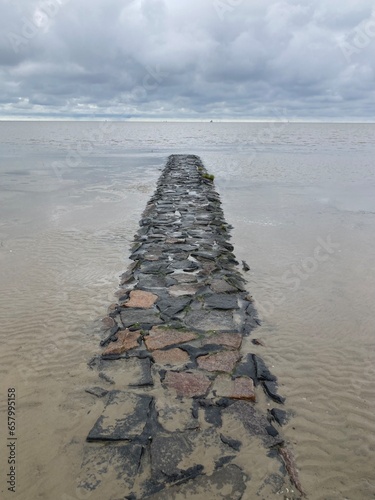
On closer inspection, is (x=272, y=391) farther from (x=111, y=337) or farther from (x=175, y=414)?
(x=111, y=337)

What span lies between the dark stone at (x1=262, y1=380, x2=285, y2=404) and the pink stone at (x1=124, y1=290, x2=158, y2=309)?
2343mm

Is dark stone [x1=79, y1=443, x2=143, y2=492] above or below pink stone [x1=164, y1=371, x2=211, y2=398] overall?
above

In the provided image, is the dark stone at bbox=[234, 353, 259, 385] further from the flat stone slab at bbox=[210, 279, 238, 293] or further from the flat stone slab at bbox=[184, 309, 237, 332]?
the flat stone slab at bbox=[210, 279, 238, 293]

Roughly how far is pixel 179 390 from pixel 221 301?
2.38 m

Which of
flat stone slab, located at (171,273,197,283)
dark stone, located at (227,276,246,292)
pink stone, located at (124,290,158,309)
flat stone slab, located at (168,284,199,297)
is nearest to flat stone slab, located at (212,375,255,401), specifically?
pink stone, located at (124,290,158,309)

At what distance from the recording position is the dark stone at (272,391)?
13.7ft

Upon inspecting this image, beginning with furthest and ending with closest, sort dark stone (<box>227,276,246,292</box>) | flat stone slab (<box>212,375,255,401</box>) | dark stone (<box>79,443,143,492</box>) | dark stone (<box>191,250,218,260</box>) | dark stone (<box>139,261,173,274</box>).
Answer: dark stone (<box>191,250,218,260</box>)
dark stone (<box>139,261,173,274</box>)
dark stone (<box>227,276,246,292</box>)
flat stone slab (<box>212,375,255,401</box>)
dark stone (<box>79,443,143,492</box>)

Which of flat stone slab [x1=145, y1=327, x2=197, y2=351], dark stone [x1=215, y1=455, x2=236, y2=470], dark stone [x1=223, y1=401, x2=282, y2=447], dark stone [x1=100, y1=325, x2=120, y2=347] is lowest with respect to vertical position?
dark stone [x1=100, y1=325, x2=120, y2=347]

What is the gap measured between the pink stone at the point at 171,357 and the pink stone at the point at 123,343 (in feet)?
1.20

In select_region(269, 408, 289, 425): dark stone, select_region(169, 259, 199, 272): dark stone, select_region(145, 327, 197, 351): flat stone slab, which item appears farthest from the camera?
select_region(169, 259, 199, 272): dark stone

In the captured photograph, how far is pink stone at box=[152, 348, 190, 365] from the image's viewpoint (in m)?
4.77

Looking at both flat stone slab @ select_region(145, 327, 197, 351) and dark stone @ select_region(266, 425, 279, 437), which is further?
flat stone slab @ select_region(145, 327, 197, 351)

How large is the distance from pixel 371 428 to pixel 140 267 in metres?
5.08

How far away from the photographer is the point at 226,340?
525cm
